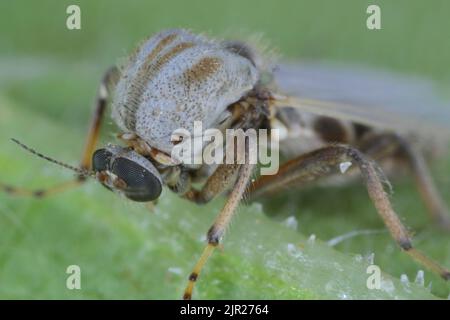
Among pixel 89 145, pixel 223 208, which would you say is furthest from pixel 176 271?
pixel 89 145

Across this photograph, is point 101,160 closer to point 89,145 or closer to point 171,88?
point 171,88

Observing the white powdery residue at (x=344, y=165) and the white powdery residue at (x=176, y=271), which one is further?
the white powdery residue at (x=344, y=165)

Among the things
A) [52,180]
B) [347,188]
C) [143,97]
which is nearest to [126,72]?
[143,97]

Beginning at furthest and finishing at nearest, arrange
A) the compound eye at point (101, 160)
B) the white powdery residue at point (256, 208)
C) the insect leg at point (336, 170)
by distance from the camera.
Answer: the white powdery residue at point (256, 208) → the insect leg at point (336, 170) → the compound eye at point (101, 160)

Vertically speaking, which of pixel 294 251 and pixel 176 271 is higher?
pixel 294 251

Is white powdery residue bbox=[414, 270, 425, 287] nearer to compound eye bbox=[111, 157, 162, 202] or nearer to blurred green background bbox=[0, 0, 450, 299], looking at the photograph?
blurred green background bbox=[0, 0, 450, 299]

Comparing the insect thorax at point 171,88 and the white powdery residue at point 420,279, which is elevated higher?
the insect thorax at point 171,88

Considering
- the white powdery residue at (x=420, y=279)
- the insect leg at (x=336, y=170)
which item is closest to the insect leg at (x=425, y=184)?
the insect leg at (x=336, y=170)

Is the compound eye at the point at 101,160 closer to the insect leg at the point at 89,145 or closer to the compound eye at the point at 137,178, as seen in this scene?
the compound eye at the point at 137,178
